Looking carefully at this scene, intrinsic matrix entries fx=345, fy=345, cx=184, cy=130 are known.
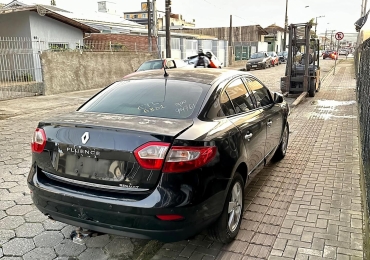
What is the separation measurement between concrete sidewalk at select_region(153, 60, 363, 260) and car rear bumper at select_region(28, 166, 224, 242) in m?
0.59

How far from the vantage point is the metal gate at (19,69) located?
12.8 meters

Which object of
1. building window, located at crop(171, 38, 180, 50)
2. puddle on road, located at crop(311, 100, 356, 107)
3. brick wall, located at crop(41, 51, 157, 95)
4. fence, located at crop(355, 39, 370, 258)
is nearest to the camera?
fence, located at crop(355, 39, 370, 258)

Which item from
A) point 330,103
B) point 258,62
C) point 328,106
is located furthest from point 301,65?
point 258,62

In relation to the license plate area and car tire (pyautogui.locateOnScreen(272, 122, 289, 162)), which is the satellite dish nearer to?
car tire (pyautogui.locateOnScreen(272, 122, 289, 162))

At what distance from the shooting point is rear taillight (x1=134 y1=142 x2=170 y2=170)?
8.57 ft

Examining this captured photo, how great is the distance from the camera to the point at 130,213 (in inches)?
104

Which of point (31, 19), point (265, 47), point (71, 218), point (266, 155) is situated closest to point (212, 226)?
point (71, 218)

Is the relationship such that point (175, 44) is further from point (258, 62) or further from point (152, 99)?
point (152, 99)

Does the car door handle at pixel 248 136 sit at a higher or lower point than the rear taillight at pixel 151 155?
lower

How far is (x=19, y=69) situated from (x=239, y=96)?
11846mm

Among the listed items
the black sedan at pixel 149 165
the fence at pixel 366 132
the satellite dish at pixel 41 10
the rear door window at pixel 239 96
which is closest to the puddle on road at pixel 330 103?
the fence at pixel 366 132

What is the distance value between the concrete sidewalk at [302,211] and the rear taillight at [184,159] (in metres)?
1.00

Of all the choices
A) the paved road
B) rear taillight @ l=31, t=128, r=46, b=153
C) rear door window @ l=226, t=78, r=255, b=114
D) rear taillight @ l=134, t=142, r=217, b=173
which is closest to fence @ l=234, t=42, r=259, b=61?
the paved road

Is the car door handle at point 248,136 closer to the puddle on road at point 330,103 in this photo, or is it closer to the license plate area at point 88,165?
the license plate area at point 88,165
